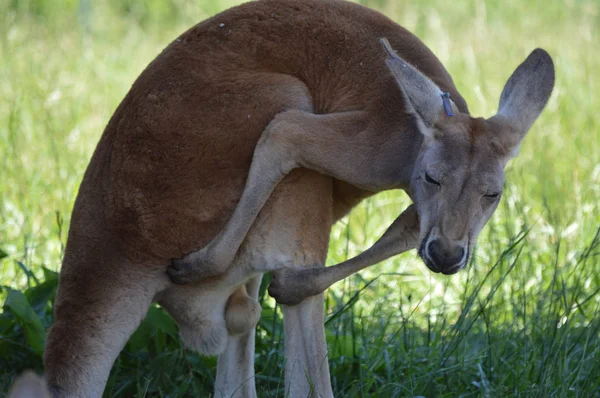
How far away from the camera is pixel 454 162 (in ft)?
11.1

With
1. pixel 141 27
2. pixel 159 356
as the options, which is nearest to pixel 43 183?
pixel 159 356

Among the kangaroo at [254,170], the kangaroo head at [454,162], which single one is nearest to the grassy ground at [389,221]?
the kangaroo at [254,170]

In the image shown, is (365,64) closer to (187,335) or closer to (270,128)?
(270,128)

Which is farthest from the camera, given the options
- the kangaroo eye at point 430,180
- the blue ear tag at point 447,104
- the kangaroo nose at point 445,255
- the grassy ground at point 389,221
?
the grassy ground at point 389,221

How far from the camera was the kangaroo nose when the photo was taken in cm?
328

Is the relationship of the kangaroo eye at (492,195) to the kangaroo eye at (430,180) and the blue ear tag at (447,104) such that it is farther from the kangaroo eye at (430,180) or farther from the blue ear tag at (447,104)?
the blue ear tag at (447,104)

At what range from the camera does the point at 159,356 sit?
13.6 ft

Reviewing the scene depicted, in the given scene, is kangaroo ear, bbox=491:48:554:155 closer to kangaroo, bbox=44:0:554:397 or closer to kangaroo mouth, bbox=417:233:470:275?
kangaroo, bbox=44:0:554:397

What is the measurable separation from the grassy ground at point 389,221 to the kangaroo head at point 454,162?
50cm

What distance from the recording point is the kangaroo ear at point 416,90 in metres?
3.41

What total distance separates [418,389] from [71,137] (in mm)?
3231

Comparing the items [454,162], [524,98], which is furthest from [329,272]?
[524,98]

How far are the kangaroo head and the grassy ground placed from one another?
1.65 feet

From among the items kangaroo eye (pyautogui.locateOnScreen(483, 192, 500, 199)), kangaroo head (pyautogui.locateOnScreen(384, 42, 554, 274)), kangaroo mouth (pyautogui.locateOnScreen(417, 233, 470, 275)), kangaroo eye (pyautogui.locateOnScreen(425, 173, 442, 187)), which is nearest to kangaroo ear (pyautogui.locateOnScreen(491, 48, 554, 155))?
kangaroo head (pyautogui.locateOnScreen(384, 42, 554, 274))
